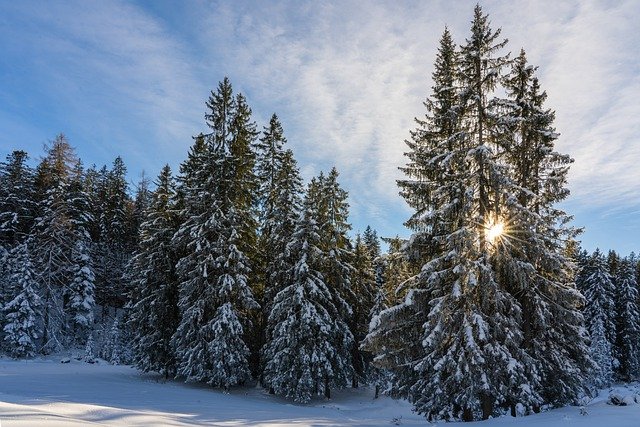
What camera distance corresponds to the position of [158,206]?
30859 mm

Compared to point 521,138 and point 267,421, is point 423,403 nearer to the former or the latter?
point 267,421

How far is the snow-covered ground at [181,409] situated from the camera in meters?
8.25

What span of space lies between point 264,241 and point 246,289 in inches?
224

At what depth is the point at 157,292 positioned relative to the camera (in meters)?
→ 28.0

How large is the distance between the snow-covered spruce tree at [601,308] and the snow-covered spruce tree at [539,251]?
38.0m

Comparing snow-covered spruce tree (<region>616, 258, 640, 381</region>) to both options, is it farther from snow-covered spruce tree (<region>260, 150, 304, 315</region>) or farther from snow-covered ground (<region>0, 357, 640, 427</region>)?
snow-covered spruce tree (<region>260, 150, 304, 315</region>)

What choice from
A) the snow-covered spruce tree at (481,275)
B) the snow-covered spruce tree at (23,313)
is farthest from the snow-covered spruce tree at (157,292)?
the snow-covered spruce tree at (481,275)

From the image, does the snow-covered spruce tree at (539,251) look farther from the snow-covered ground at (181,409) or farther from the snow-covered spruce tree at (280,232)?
the snow-covered spruce tree at (280,232)

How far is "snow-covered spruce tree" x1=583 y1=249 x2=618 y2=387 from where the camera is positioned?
156ft

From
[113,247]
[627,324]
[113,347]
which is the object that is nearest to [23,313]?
[113,347]

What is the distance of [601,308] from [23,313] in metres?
60.7

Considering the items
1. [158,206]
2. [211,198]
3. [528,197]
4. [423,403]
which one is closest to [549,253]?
[528,197]

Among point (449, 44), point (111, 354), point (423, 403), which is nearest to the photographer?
point (423, 403)

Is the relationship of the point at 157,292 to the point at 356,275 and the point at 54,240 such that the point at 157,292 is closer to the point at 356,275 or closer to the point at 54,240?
the point at 356,275
